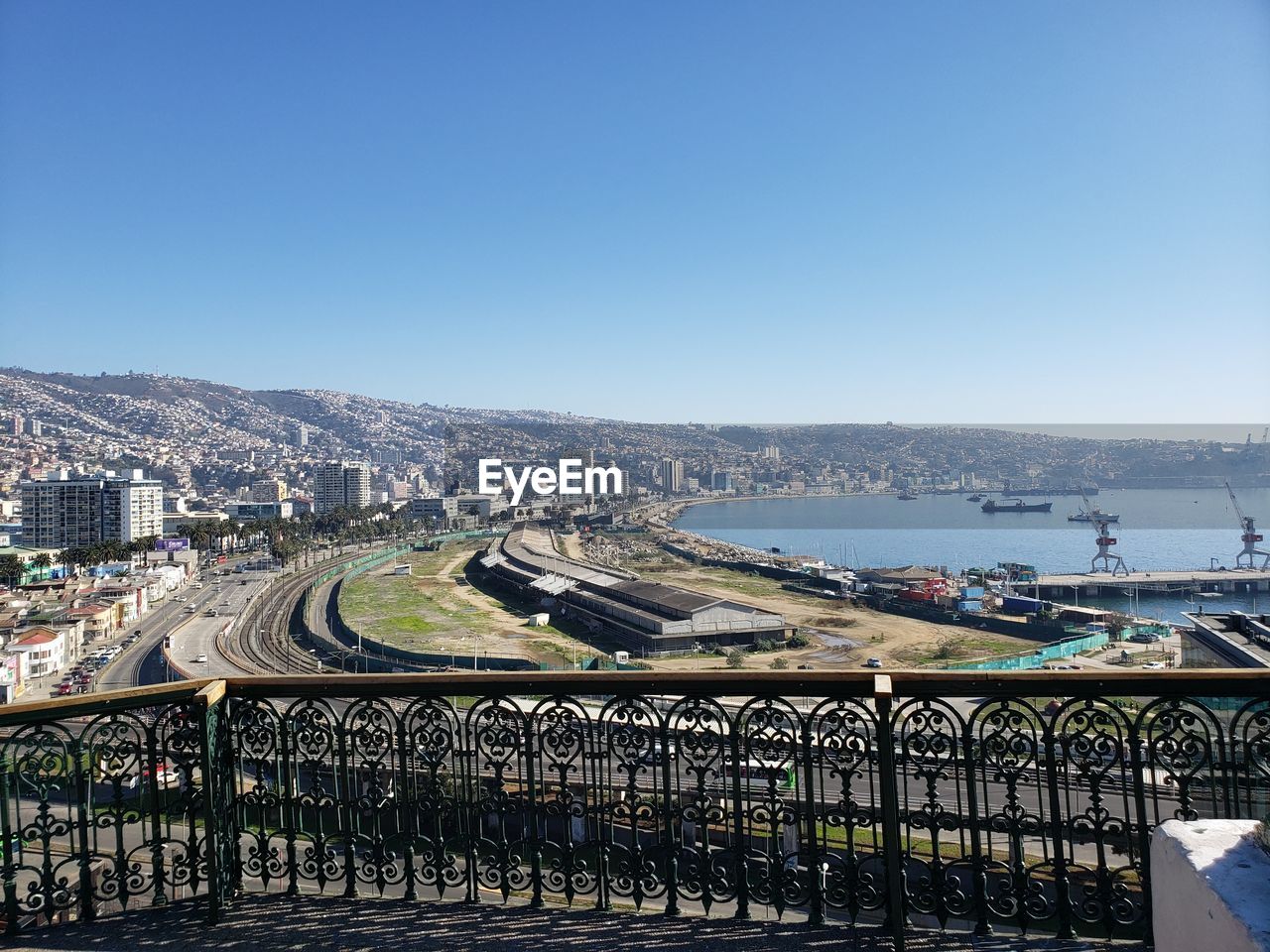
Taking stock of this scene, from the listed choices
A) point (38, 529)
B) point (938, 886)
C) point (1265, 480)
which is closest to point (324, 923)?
point (938, 886)

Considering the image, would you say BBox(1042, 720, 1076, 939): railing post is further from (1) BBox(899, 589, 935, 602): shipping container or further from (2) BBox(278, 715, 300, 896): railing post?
(1) BBox(899, 589, 935, 602): shipping container

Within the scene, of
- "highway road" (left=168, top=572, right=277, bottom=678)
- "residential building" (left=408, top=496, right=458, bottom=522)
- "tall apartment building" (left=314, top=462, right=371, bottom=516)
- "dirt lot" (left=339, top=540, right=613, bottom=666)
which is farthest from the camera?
"tall apartment building" (left=314, top=462, right=371, bottom=516)

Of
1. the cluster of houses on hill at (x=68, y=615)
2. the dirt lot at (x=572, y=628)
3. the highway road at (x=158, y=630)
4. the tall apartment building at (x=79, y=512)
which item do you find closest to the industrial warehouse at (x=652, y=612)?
the dirt lot at (x=572, y=628)

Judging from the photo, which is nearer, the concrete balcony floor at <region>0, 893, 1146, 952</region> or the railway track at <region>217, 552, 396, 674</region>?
the concrete balcony floor at <region>0, 893, 1146, 952</region>

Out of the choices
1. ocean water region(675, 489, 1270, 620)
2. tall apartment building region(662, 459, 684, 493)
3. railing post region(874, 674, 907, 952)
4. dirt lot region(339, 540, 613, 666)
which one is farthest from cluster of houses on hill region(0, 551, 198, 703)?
tall apartment building region(662, 459, 684, 493)

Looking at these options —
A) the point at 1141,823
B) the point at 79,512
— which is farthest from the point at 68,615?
the point at 79,512

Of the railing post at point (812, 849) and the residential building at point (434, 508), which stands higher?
the railing post at point (812, 849)

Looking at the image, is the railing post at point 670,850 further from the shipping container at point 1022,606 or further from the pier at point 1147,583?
the pier at point 1147,583
